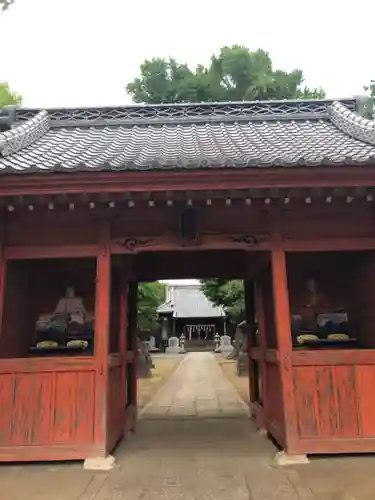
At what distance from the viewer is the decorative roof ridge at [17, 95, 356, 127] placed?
8.20m

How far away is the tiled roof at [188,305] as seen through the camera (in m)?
39.1

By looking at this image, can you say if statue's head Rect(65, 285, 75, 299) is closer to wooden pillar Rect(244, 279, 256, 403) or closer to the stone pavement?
the stone pavement

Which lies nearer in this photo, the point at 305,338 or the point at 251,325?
the point at 305,338

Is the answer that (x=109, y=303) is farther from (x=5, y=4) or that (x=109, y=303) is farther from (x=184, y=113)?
(x=184, y=113)

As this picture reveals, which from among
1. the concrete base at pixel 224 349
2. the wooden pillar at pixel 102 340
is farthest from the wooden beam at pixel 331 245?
the concrete base at pixel 224 349

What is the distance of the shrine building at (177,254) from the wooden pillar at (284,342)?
0.01 meters

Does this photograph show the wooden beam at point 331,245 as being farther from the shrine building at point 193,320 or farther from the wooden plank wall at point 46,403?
the shrine building at point 193,320

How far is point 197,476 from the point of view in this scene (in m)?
4.17

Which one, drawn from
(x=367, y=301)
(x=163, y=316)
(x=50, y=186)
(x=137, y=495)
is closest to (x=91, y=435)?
(x=137, y=495)

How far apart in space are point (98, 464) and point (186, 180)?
10.1ft

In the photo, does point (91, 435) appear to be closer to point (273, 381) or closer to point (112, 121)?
point (273, 381)

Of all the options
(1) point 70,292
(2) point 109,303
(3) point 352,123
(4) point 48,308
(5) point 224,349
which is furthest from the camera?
(5) point 224,349

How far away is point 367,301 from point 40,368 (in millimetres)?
4001

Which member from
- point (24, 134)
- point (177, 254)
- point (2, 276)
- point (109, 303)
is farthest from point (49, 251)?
point (24, 134)
